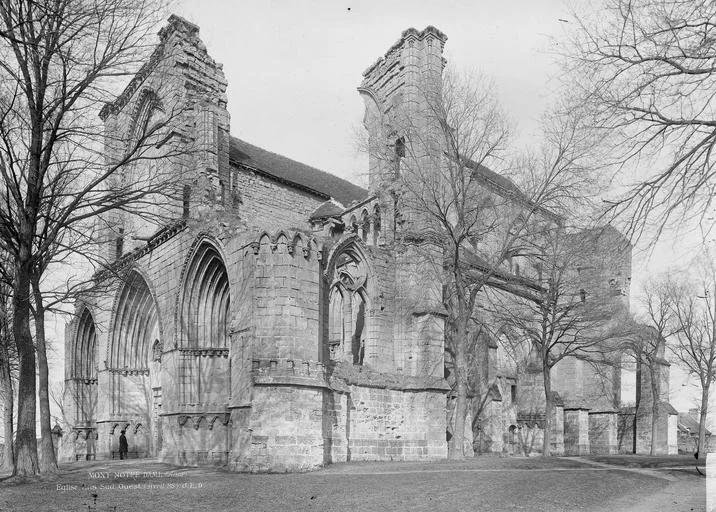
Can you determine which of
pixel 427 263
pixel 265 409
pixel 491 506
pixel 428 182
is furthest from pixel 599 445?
pixel 491 506

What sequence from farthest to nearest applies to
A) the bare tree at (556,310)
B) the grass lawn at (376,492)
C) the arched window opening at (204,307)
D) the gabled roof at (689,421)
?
the gabled roof at (689,421), the bare tree at (556,310), the arched window opening at (204,307), the grass lawn at (376,492)

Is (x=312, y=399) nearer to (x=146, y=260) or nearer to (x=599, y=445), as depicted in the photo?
(x=146, y=260)

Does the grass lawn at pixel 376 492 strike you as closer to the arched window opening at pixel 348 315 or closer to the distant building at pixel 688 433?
the arched window opening at pixel 348 315

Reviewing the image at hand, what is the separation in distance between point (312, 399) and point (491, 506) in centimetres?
722

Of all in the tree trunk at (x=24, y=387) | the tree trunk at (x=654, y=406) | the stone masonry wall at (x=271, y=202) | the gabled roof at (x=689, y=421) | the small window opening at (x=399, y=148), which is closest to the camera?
the tree trunk at (x=24, y=387)

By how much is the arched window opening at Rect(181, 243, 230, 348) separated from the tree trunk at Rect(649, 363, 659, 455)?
19811 millimetres

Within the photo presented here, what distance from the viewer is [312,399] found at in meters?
16.3

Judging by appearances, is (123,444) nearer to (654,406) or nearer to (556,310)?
(556,310)

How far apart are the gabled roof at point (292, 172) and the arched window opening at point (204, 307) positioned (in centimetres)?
601

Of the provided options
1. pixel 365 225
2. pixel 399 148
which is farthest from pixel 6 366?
pixel 399 148

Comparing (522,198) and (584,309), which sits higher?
(522,198)

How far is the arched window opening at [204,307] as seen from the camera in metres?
20.3

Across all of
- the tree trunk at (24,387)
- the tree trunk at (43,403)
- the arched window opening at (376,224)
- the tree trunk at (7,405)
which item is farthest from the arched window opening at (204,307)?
the tree trunk at (24,387)

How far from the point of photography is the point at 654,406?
30.8 metres
